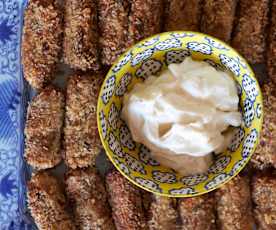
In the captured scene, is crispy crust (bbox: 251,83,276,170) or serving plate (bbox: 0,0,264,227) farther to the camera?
serving plate (bbox: 0,0,264,227)

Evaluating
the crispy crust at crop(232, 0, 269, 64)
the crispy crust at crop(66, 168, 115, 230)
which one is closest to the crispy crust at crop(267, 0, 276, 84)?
the crispy crust at crop(232, 0, 269, 64)

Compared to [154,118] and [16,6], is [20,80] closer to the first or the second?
[16,6]

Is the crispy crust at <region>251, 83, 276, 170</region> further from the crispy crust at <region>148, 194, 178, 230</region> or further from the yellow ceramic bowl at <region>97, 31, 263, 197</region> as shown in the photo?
the crispy crust at <region>148, 194, 178, 230</region>

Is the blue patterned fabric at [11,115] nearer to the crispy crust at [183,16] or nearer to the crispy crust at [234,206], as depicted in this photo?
the crispy crust at [183,16]

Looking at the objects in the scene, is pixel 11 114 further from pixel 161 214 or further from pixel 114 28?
pixel 161 214

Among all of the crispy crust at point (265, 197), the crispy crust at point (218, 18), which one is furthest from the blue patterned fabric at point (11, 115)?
the crispy crust at point (265, 197)

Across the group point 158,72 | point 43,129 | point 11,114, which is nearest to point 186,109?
point 158,72

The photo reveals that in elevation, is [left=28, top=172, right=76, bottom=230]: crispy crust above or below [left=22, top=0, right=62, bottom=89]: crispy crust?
below
